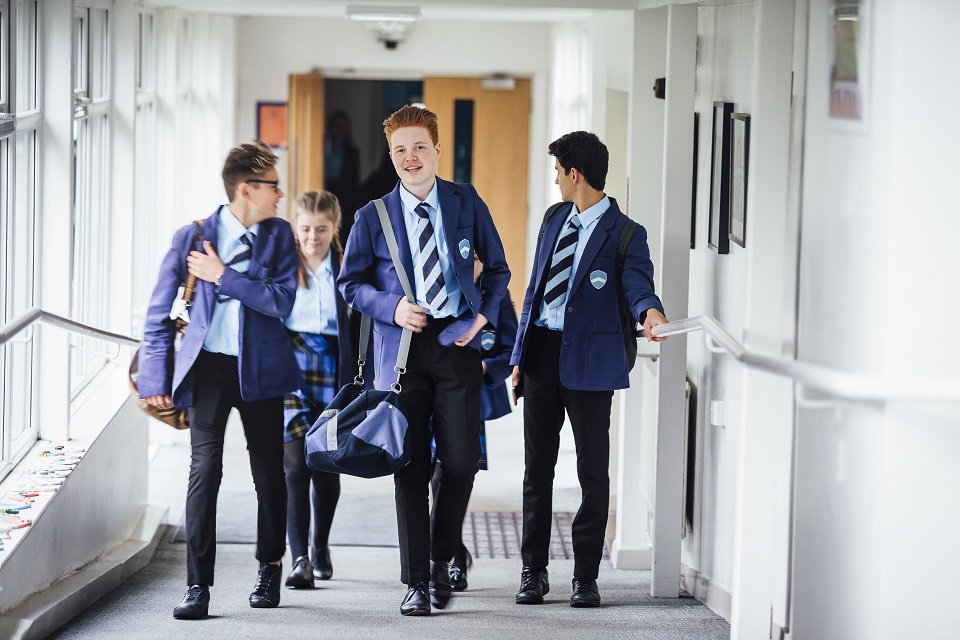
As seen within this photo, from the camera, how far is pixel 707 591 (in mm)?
4973

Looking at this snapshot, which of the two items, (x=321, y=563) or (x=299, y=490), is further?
(x=321, y=563)

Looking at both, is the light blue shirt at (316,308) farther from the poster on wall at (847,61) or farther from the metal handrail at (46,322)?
the poster on wall at (847,61)

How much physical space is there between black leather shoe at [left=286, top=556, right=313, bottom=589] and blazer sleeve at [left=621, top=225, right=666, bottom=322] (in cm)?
161

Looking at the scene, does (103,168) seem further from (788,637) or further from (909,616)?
(909,616)

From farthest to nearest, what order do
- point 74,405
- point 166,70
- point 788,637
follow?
point 166,70 → point 74,405 → point 788,637

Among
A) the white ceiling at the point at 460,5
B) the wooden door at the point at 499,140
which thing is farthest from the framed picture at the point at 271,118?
the white ceiling at the point at 460,5

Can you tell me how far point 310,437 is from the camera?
4.32m

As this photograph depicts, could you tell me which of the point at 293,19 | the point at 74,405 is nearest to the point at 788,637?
the point at 74,405

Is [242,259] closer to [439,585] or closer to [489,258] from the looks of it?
[489,258]

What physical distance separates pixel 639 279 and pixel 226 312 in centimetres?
136

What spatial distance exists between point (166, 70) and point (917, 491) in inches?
265

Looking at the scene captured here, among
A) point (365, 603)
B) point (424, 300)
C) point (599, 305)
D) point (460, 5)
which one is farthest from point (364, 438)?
point (460, 5)

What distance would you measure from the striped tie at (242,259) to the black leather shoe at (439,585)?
118 cm

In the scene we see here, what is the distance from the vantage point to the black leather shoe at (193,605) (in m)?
4.36
